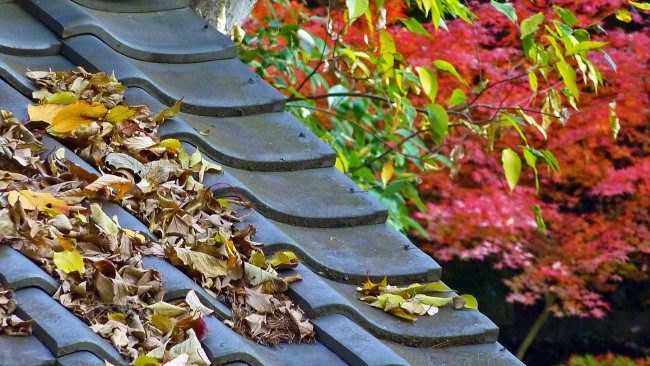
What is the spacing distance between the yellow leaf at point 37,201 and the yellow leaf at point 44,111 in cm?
33

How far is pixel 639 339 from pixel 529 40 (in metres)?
5.30

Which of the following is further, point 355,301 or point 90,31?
point 90,31

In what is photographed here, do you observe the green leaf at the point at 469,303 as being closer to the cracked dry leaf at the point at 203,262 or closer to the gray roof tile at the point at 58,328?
the cracked dry leaf at the point at 203,262

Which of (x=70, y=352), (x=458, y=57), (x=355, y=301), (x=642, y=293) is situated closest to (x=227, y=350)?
(x=70, y=352)

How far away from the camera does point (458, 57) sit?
17.2ft

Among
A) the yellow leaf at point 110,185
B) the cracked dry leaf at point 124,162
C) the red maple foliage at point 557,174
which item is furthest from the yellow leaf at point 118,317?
the red maple foliage at point 557,174

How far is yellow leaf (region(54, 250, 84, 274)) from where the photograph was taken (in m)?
1.32

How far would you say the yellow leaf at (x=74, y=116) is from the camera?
1750mm

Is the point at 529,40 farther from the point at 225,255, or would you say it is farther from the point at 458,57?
the point at 458,57

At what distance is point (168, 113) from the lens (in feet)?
6.61

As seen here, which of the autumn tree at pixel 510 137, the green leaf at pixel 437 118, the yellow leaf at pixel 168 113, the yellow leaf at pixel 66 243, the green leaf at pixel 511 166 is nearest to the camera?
the yellow leaf at pixel 66 243

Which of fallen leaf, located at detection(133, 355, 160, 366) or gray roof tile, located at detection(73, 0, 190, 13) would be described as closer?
fallen leaf, located at detection(133, 355, 160, 366)

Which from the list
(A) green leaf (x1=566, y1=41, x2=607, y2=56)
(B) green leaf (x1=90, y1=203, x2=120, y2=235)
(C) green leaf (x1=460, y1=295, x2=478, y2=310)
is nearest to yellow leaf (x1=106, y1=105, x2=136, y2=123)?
(B) green leaf (x1=90, y1=203, x2=120, y2=235)

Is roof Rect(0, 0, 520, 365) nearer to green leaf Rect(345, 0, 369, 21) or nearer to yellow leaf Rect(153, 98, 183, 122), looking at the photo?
yellow leaf Rect(153, 98, 183, 122)
